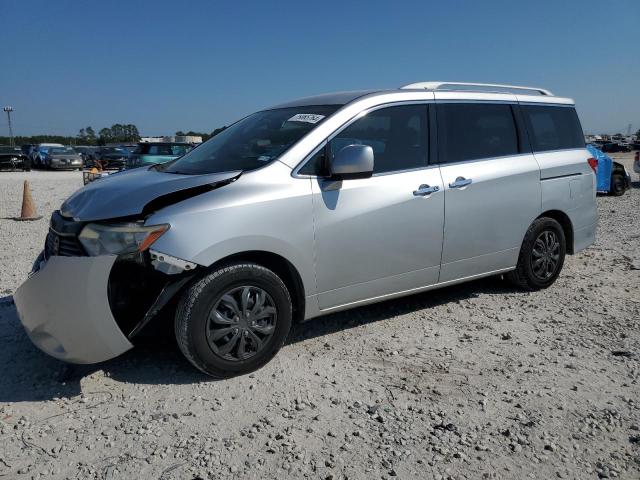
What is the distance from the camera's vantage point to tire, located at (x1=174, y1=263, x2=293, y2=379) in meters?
3.23

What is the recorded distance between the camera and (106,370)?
3.59 m

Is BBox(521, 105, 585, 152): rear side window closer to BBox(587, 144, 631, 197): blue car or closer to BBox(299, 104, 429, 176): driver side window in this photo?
BBox(299, 104, 429, 176): driver side window

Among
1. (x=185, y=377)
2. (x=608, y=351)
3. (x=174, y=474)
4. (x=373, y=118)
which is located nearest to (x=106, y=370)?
(x=185, y=377)

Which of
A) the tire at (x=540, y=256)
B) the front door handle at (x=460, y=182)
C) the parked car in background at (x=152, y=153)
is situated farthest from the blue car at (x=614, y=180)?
the parked car in background at (x=152, y=153)

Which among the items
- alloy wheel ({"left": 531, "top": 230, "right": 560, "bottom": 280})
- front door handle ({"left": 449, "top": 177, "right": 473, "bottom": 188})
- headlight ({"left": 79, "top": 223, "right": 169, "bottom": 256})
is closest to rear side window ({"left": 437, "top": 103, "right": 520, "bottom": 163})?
front door handle ({"left": 449, "top": 177, "right": 473, "bottom": 188})

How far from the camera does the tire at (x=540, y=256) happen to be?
5086 mm

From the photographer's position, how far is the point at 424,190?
4.15 m

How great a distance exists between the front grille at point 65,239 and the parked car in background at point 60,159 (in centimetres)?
3248

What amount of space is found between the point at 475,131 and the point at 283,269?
2.23 m

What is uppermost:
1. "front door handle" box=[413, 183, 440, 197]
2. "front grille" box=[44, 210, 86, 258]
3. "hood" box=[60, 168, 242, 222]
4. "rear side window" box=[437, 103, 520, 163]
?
"rear side window" box=[437, 103, 520, 163]

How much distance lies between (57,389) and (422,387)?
7.53 ft

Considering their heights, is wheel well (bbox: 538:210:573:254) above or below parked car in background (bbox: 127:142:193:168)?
below

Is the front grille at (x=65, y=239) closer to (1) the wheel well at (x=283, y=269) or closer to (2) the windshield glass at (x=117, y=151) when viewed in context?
(1) the wheel well at (x=283, y=269)

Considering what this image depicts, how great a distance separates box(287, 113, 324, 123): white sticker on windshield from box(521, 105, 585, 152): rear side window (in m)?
2.32
